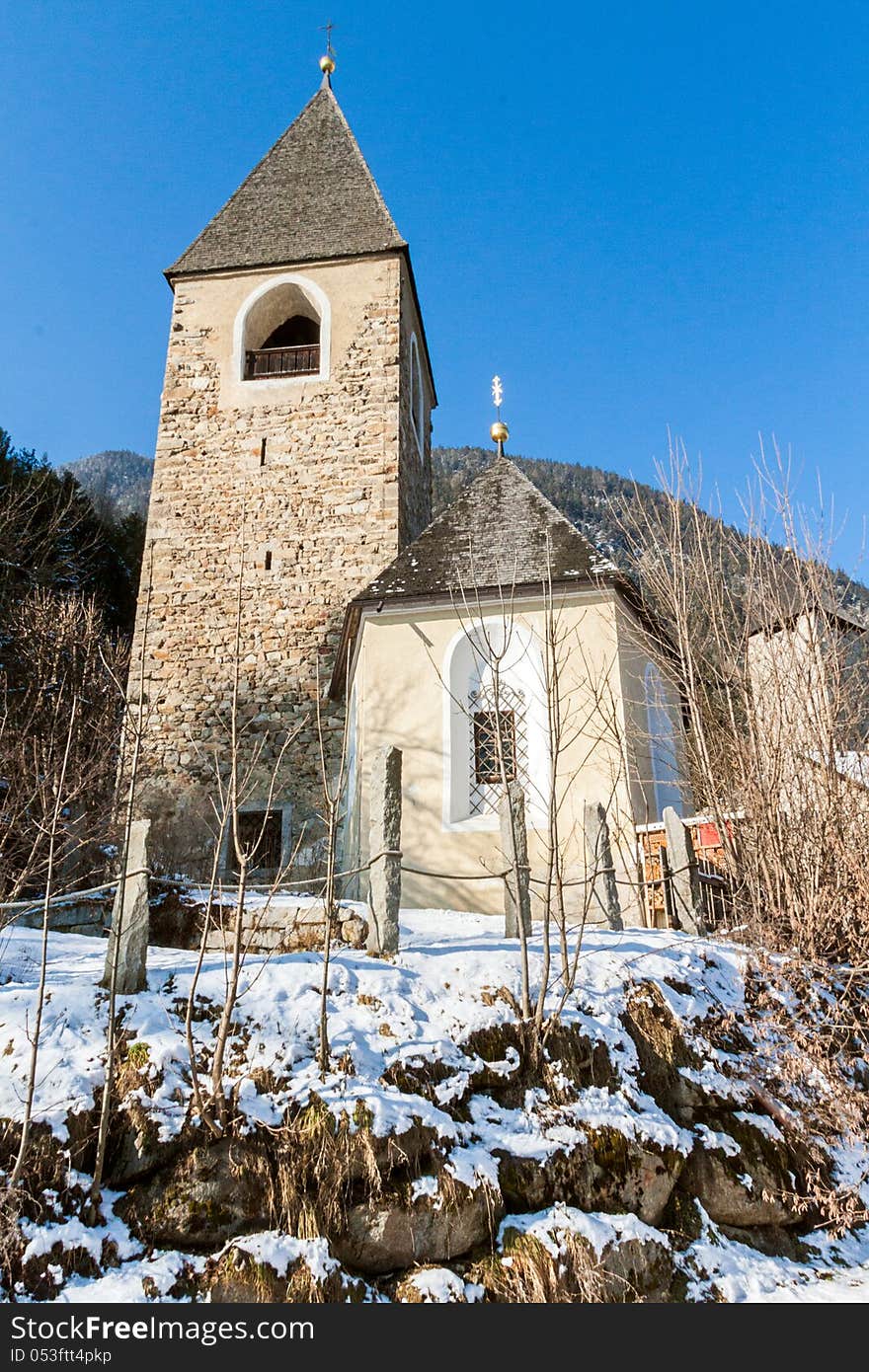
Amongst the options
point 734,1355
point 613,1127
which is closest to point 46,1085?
point 613,1127

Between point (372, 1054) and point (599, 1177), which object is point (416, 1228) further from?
point (599, 1177)

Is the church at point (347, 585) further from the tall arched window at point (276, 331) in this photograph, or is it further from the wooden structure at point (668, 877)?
the wooden structure at point (668, 877)

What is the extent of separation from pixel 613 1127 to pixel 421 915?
137 inches

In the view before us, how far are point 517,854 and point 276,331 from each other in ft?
50.1

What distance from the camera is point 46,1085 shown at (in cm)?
488

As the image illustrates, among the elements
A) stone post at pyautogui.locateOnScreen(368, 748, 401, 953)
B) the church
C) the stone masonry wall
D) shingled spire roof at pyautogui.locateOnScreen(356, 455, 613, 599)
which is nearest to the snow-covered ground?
stone post at pyautogui.locateOnScreen(368, 748, 401, 953)

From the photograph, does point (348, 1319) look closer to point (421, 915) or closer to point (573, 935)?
point (573, 935)

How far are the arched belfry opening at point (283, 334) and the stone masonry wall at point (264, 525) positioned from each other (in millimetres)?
395

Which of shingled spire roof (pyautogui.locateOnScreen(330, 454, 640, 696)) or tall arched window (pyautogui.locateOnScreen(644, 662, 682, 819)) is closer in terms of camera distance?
shingled spire roof (pyautogui.locateOnScreen(330, 454, 640, 696))

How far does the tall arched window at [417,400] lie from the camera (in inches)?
743

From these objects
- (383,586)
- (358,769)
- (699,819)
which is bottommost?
(699,819)

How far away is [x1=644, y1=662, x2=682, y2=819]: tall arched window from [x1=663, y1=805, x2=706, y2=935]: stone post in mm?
3254

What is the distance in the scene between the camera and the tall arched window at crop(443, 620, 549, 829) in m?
10.9

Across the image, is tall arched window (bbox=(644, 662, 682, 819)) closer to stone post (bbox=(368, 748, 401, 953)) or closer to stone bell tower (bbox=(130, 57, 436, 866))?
stone bell tower (bbox=(130, 57, 436, 866))
